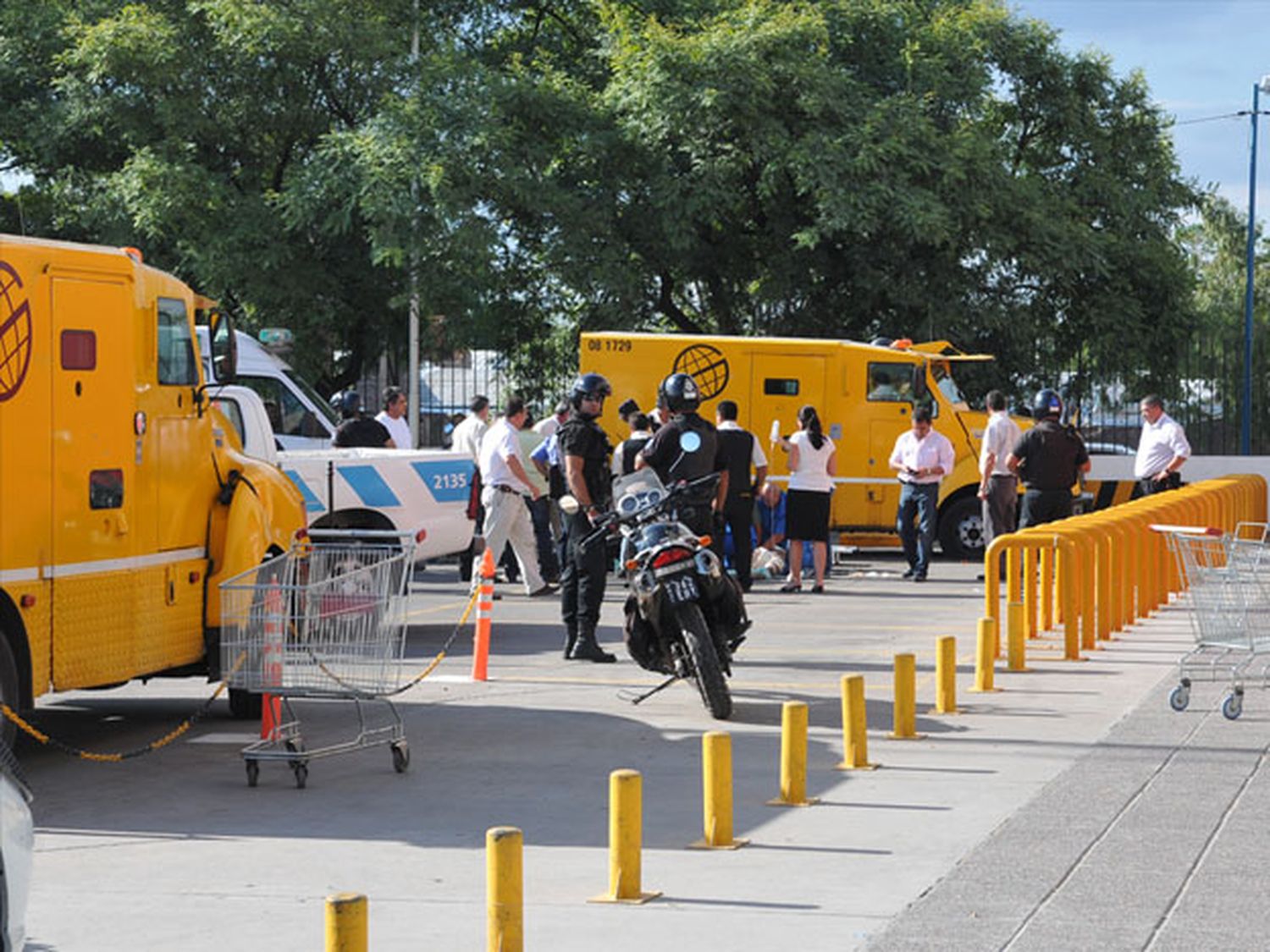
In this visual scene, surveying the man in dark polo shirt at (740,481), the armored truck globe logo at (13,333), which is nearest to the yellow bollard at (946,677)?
the armored truck globe logo at (13,333)

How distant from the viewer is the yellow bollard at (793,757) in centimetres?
851

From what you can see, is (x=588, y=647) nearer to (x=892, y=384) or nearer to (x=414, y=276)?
(x=892, y=384)

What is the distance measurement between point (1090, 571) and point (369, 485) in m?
5.82

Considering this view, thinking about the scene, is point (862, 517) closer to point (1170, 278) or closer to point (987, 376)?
point (987, 376)

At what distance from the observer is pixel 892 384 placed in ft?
79.5

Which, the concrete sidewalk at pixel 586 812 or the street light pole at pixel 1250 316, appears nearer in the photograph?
the concrete sidewalk at pixel 586 812

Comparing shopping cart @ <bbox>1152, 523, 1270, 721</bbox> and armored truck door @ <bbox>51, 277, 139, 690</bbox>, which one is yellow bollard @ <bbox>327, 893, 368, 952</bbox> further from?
shopping cart @ <bbox>1152, 523, 1270, 721</bbox>

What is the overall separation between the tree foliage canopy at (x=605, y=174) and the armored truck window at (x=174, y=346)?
17.4 meters

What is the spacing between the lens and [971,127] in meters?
29.7

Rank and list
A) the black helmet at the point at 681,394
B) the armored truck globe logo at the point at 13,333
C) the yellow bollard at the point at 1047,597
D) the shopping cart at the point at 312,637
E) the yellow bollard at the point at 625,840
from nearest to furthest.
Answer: the yellow bollard at the point at 625,840 < the armored truck globe logo at the point at 13,333 < the shopping cart at the point at 312,637 < the black helmet at the point at 681,394 < the yellow bollard at the point at 1047,597

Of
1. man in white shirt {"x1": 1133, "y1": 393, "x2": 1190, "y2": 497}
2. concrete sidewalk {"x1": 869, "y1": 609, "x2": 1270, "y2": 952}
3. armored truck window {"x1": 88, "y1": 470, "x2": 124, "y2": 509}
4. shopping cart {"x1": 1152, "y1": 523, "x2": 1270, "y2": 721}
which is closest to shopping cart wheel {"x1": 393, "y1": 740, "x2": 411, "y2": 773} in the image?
armored truck window {"x1": 88, "y1": 470, "x2": 124, "y2": 509}

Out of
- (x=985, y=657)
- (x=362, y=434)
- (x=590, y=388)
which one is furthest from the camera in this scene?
(x=362, y=434)

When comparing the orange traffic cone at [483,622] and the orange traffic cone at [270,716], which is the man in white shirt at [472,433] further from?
the orange traffic cone at [270,716]

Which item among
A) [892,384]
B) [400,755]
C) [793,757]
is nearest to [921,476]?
[892,384]
